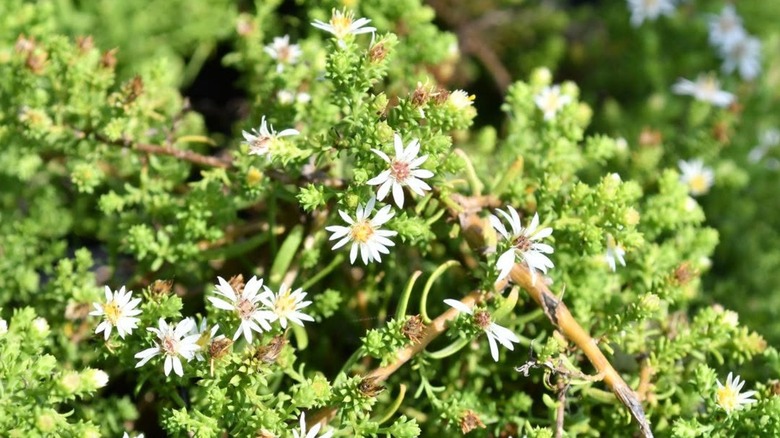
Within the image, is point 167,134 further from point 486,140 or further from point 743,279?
point 743,279

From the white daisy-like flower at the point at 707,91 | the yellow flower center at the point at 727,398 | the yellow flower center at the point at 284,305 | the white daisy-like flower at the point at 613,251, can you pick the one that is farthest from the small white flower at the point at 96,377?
the white daisy-like flower at the point at 707,91

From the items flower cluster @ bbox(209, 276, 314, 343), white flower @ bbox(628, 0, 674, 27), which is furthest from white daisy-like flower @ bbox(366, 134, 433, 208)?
white flower @ bbox(628, 0, 674, 27)

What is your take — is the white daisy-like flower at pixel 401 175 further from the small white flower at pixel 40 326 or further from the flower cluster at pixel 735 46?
the flower cluster at pixel 735 46

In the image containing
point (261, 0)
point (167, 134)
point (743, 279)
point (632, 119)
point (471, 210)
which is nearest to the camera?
point (471, 210)

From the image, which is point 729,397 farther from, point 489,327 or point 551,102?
point 551,102

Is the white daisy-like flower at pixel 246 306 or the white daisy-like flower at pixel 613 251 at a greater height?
the white daisy-like flower at pixel 613 251

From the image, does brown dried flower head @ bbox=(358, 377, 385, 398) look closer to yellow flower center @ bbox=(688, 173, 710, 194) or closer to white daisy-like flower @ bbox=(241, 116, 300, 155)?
white daisy-like flower @ bbox=(241, 116, 300, 155)

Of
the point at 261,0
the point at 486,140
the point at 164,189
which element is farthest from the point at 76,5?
the point at 486,140
